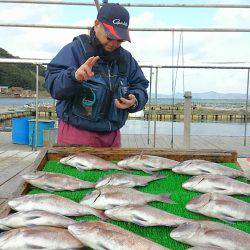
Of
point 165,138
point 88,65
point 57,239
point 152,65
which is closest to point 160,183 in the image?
point 88,65

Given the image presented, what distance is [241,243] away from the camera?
6.98 ft

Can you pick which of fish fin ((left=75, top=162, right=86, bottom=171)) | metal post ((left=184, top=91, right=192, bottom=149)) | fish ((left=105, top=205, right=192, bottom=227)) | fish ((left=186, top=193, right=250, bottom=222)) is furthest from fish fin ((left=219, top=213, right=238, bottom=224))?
metal post ((left=184, top=91, right=192, bottom=149))

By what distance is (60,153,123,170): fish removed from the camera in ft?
11.0

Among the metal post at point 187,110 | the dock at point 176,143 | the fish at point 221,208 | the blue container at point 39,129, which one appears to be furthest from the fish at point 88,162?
the blue container at point 39,129

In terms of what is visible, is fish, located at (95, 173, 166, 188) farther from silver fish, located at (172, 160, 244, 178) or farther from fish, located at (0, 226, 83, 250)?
fish, located at (0, 226, 83, 250)

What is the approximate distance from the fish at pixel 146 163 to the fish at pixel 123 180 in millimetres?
246

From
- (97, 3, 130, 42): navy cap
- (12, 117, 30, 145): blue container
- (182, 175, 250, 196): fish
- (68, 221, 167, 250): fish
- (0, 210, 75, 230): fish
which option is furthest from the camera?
(12, 117, 30, 145): blue container

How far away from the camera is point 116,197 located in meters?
2.66

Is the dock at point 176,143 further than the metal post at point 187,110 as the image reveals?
Yes

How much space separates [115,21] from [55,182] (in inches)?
56.8

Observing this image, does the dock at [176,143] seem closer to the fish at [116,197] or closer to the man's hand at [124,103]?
the man's hand at [124,103]

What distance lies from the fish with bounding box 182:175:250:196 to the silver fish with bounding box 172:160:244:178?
0.24 metres

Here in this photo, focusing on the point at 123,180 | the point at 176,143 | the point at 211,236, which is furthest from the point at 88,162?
the point at 176,143

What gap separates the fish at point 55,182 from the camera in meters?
2.96
